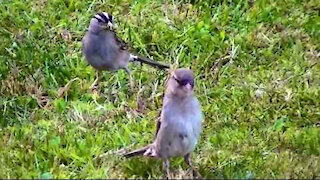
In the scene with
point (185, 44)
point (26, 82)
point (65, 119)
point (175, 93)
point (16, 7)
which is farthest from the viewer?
point (16, 7)

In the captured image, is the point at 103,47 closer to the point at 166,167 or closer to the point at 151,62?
the point at 151,62

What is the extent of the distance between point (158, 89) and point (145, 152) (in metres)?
1.50

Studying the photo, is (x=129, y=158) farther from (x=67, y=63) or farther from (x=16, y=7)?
(x=16, y=7)

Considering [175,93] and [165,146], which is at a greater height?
[175,93]

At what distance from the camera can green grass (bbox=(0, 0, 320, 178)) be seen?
6.16 metres

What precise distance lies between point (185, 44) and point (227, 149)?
185 cm

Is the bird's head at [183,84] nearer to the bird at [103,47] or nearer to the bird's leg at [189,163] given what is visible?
the bird's leg at [189,163]

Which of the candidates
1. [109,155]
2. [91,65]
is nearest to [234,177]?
[109,155]

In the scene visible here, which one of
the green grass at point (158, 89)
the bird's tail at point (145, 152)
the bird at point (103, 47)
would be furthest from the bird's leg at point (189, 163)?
the bird at point (103, 47)

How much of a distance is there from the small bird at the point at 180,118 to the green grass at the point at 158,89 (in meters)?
0.21

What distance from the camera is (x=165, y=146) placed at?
227 inches

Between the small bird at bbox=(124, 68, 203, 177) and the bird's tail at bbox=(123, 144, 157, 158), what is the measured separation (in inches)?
7.8

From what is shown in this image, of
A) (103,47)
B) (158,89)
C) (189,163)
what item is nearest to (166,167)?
(189,163)

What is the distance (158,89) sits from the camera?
7461 mm
